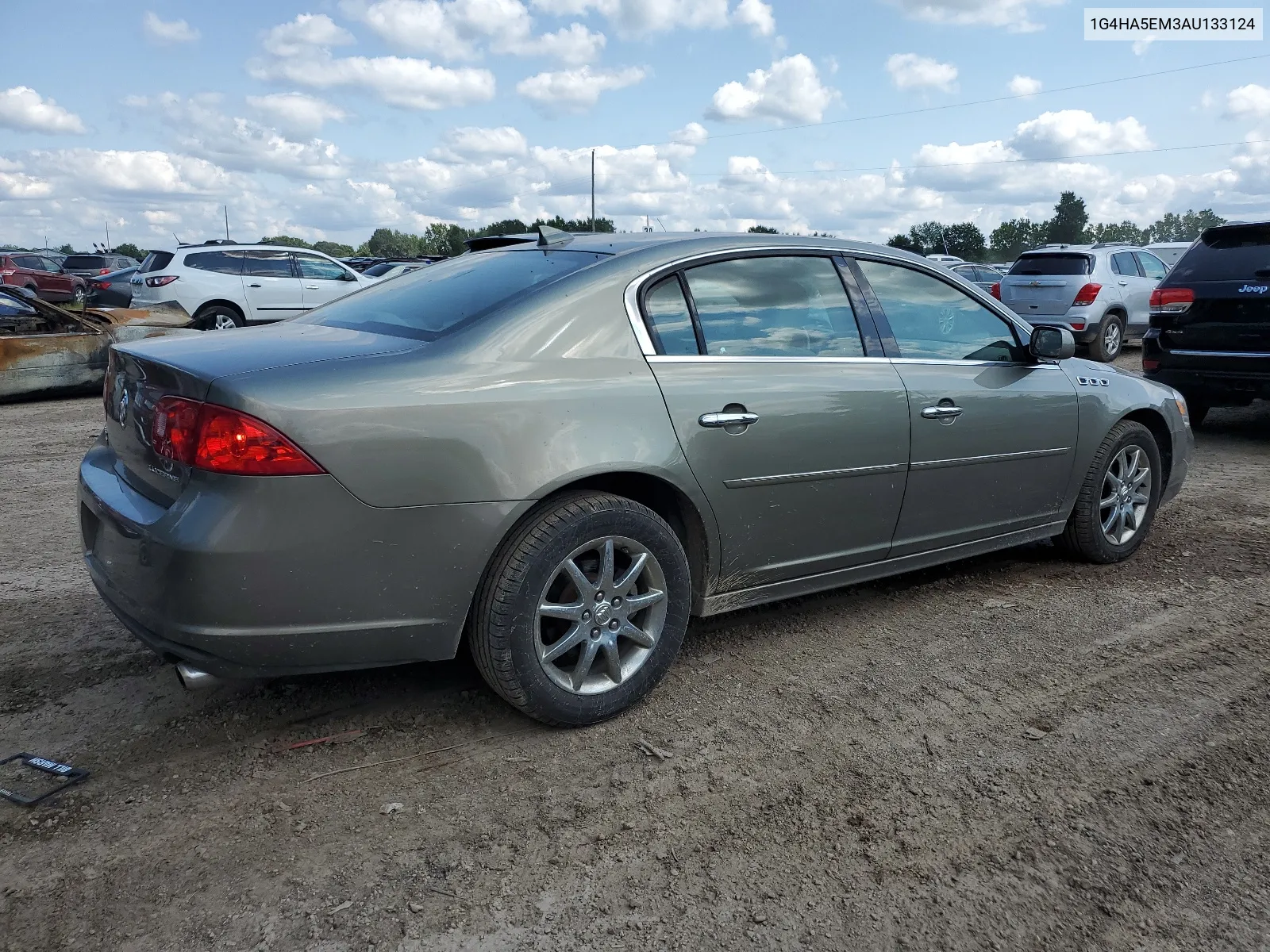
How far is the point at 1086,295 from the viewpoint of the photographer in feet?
44.7

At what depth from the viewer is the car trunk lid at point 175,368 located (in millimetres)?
2723

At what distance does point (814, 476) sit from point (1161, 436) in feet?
8.66

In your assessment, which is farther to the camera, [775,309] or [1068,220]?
[1068,220]

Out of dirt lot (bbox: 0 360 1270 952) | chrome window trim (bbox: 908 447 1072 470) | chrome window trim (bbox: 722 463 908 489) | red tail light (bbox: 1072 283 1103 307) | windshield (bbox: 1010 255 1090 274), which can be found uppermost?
windshield (bbox: 1010 255 1090 274)

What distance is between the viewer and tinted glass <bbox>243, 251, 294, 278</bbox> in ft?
48.8

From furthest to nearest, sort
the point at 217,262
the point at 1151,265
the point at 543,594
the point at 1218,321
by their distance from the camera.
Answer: the point at 1151,265 < the point at 217,262 < the point at 1218,321 < the point at 543,594

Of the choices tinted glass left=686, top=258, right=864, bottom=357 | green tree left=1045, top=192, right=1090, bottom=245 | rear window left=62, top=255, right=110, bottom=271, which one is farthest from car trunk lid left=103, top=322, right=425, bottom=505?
green tree left=1045, top=192, right=1090, bottom=245

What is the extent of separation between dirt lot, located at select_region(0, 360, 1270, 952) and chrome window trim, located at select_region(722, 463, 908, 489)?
69 centimetres

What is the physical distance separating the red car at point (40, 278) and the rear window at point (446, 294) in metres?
27.2

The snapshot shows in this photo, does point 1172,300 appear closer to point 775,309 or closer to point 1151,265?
point 775,309

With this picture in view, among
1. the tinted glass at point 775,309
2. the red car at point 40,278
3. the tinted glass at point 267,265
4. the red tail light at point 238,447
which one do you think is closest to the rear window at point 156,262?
the tinted glass at point 267,265

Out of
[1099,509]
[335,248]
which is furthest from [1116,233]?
[1099,509]

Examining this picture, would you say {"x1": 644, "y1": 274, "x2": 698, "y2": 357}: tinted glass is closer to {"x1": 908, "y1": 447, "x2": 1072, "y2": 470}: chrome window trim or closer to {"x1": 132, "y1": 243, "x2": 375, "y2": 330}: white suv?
{"x1": 908, "y1": 447, "x2": 1072, "y2": 470}: chrome window trim

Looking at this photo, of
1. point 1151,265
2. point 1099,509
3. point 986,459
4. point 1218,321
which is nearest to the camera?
point 986,459
